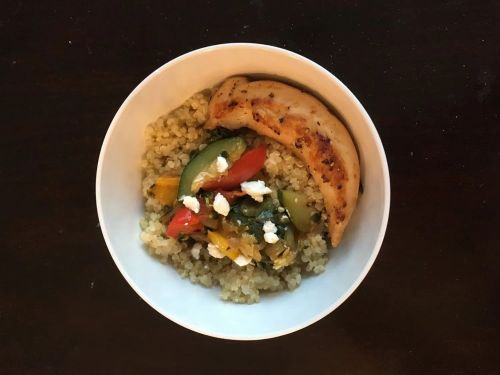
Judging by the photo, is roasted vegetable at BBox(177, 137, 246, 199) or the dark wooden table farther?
the dark wooden table

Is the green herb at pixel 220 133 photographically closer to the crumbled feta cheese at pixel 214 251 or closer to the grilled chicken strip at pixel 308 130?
the grilled chicken strip at pixel 308 130

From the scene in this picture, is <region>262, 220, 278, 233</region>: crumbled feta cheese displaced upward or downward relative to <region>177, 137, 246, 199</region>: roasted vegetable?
downward

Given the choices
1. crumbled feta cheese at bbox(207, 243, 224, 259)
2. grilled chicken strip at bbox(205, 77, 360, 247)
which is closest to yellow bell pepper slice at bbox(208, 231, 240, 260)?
crumbled feta cheese at bbox(207, 243, 224, 259)

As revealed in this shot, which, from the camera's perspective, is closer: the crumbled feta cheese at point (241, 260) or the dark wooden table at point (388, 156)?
the crumbled feta cheese at point (241, 260)

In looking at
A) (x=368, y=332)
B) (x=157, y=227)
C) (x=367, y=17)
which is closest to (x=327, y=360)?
(x=368, y=332)

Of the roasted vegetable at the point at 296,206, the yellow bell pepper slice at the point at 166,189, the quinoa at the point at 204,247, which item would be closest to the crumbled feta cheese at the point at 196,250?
the quinoa at the point at 204,247

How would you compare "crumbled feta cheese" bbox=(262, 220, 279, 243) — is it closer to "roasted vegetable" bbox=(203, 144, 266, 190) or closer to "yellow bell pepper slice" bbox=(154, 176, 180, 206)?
"roasted vegetable" bbox=(203, 144, 266, 190)

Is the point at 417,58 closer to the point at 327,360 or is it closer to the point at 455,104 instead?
the point at 455,104
